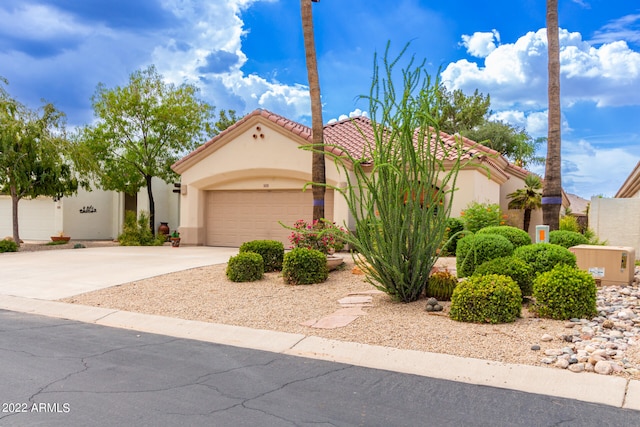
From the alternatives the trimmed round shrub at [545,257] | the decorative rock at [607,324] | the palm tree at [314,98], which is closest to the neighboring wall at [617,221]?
the trimmed round shrub at [545,257]

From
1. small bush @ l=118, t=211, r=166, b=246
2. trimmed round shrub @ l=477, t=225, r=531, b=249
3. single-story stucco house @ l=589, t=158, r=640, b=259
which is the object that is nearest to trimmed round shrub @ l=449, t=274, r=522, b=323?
trimmed round shrub @ l=477, t=225, r=531, b=249

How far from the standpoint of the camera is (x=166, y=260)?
1540cm

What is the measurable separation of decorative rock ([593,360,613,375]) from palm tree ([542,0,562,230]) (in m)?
8.33

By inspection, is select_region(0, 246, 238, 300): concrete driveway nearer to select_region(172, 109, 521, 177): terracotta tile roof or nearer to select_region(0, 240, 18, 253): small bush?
select_region(0, 240, 18, 253): small bush

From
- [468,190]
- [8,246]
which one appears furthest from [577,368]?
[8,246]

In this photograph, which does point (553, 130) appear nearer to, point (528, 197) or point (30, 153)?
point (528, 197)

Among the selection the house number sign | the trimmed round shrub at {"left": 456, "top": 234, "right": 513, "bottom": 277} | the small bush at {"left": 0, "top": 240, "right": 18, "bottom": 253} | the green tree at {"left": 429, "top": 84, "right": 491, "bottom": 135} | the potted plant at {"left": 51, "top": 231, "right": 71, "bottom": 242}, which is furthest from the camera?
the green tree at {"left": 429, "top": 84, "right": 491, "bottom": 135}

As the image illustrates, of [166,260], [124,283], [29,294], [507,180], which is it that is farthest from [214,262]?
[507,180]

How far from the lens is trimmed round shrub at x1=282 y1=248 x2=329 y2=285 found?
1069cm

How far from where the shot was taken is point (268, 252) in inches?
491

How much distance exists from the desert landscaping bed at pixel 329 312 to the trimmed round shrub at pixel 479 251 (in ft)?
6.42

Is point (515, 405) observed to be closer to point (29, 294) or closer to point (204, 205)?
point (29, 294)

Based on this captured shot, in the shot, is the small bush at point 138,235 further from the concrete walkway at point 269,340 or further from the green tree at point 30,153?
the concrete walkway at point 269,340

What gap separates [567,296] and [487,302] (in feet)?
3.69
